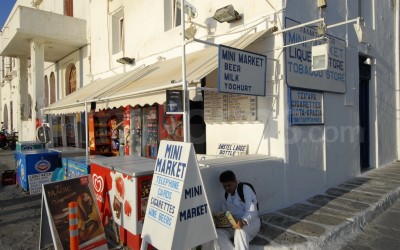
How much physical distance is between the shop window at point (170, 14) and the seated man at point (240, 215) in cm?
539

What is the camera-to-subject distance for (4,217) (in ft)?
20.4

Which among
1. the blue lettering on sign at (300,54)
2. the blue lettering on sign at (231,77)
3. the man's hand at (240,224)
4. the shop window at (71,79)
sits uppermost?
the shop window at (71,79)

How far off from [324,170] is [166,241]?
14.8 feet

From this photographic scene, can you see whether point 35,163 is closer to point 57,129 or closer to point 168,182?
point 168,182

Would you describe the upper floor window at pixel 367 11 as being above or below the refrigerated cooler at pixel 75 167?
above

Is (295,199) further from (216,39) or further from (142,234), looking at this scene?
(216,39)

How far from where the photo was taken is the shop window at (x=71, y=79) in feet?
46.0

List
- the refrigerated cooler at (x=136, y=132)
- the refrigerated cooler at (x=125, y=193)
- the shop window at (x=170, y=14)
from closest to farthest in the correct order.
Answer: the refrigerated cooler at (x=125, y=193), the shop window at (x=170, y=14), the refrigerated cooler at (x=136, y=132)

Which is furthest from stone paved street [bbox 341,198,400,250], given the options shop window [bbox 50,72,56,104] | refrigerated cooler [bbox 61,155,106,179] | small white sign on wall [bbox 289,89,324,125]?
shop window [bbox 50,72,56,104]

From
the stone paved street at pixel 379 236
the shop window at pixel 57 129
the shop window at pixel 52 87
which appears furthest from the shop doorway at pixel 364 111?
the shop window at pixel 52 87

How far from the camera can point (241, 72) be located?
5.14m

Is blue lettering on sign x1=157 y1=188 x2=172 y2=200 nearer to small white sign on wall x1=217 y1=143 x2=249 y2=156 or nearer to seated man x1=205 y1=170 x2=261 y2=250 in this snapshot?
seated man x1=205 y1=170 x2=261 y2=250

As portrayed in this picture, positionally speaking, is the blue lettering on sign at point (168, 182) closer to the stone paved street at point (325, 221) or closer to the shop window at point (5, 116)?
the stone paved street at point (325, 221)

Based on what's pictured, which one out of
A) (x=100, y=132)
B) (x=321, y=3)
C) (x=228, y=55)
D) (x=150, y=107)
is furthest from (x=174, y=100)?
(x=100, y=132)
